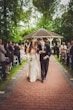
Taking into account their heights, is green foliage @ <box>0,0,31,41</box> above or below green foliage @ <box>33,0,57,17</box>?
above

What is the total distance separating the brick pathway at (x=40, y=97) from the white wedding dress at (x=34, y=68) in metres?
0.76

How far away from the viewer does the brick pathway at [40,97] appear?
918 centimetres

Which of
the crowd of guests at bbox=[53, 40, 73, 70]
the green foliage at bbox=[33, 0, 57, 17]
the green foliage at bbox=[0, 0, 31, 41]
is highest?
the green foliage at bbox=[0, 0, 31, 41]

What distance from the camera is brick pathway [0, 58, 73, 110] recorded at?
9175 mm

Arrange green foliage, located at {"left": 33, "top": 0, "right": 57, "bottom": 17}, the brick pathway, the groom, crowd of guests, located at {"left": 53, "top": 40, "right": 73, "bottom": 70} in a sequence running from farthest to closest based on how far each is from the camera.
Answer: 1. green foliage, located at {"left": 33, "top": 0, "right": 57, "bottom": 17}
2. crowd of guests, located at {"left": 53, "top": 40, "right": 73, "bottom": 70}
3. the groom
4. the brick pathway

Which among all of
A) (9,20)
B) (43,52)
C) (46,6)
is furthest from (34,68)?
(46,6)

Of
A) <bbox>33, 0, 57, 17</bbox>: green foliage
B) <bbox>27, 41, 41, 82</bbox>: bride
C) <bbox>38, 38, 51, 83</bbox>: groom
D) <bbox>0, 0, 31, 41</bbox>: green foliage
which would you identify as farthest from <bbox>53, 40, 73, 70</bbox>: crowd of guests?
<bbox>33, 0, 57, 17</bbox>: green foliage

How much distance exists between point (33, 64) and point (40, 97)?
4.50 m

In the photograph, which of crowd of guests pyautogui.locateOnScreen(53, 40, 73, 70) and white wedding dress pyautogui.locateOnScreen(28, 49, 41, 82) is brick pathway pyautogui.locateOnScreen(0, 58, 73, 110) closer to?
white wedding dress pyautogui.locateOnScreen(28, 49, 41, 82)

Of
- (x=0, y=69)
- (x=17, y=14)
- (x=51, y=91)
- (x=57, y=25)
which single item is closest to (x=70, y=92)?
(x=51, y=91)

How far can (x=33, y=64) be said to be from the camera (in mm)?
14977

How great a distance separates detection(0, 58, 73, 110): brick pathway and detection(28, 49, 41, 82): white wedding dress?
0.76 metres

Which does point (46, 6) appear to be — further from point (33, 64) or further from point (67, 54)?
point (33, 64)

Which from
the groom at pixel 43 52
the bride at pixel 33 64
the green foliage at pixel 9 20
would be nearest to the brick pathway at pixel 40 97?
the bride at pixel 33 64
